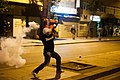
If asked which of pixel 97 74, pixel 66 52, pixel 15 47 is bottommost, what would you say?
pixel 66 52

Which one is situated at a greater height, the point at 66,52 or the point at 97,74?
the point at 97,74

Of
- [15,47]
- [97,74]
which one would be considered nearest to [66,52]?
[97,74]

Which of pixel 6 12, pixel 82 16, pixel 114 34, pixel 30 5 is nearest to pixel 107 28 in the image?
pixel 114 34

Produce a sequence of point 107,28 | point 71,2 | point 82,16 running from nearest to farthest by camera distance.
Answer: point 71,2 → point 82,16 → point 107,28

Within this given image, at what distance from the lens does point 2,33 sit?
1219 inches

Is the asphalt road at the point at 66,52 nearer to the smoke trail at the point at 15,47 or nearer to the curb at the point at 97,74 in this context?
the smoke trail at the point at 15,47

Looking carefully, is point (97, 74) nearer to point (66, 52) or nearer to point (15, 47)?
point (15, 47)

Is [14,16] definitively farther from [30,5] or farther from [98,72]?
[98,72]

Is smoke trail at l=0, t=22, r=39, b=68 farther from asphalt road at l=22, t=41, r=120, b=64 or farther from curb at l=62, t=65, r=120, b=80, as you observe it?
asphalt road at l=22, t=41, r=120, b=64

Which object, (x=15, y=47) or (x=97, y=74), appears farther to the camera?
(x=97, y=74)

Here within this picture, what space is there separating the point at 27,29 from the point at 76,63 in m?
3.94

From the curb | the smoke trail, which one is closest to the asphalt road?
the smoke trail

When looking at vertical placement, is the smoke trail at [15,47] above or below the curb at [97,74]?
above

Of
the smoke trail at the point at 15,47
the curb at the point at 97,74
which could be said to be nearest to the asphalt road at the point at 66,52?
the smoke trail at the point at 15,47
